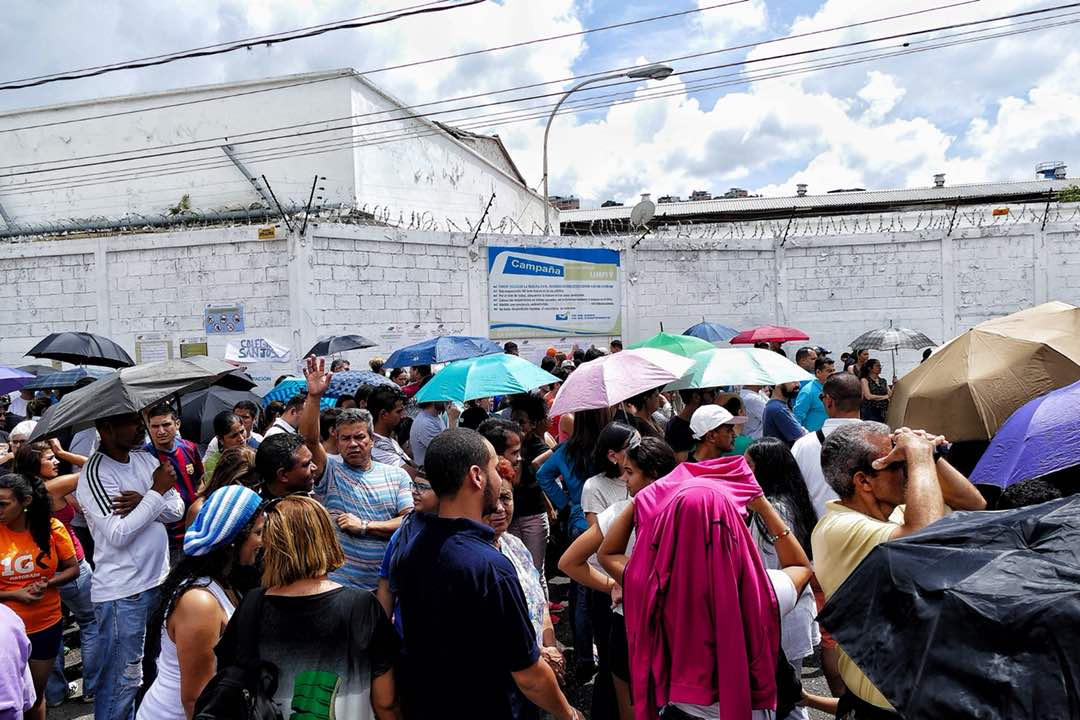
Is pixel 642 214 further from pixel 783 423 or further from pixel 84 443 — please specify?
pixel 84 443

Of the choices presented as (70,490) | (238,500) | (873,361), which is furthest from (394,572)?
(873,361)

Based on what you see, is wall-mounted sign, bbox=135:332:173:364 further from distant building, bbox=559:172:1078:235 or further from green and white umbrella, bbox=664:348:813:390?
distant building, bbox=559:172:1078:235

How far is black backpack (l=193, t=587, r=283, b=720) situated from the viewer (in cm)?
230

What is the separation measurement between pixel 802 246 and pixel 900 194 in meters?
13.3

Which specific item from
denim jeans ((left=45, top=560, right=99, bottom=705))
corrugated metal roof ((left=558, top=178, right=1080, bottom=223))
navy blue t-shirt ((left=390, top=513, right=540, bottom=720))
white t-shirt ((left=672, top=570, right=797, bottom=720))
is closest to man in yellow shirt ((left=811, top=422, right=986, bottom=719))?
white t-shirt ((left=672, top=570, right=797, bottom=720))

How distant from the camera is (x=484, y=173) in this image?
2300cm

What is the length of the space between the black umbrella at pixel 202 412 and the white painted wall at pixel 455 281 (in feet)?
16.2

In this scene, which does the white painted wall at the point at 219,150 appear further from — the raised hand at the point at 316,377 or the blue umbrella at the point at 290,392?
the raised hand at the point at 316,377

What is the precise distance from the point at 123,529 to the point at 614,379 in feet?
10.0

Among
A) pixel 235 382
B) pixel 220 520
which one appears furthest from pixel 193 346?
pixel 220 520

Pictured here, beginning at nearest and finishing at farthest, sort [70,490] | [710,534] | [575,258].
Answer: [710,534] < [70,490] < [575,258]

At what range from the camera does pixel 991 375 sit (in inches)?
177

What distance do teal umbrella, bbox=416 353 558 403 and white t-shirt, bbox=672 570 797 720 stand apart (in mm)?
3352

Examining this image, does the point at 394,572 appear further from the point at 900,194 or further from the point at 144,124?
the point at 900,194
